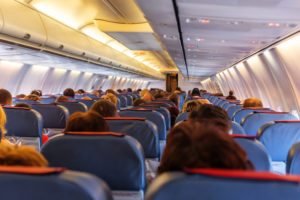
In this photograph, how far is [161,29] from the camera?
7.35m

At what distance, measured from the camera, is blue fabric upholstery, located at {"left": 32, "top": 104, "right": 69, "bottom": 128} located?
5816mm

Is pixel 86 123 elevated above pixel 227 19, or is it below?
below

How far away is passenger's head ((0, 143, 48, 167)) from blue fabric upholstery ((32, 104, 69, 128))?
4.48 metres

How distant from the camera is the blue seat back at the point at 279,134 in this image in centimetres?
352

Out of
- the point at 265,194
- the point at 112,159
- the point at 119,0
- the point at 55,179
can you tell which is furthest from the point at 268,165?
the point at 119,0

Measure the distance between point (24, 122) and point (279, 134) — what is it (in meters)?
3.49

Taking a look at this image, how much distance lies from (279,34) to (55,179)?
6.62m

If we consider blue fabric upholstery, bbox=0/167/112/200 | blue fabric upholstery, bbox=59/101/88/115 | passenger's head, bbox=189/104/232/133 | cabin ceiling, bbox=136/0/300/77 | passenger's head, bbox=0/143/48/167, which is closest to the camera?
blue fabric upholstery, bbox=0/167/112/200

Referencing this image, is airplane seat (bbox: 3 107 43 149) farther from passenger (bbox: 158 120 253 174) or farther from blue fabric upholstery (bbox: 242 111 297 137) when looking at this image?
passenger (bbox: 158 120 253 174)

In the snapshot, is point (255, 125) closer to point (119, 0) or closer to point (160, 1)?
point (160, 1)

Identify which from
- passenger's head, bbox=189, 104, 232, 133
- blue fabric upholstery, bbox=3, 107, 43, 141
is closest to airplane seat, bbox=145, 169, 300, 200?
passenger's head, bbox=189, 104, 232, 133

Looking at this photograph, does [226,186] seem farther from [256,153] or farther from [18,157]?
[256,153]

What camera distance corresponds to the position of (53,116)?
5.88m

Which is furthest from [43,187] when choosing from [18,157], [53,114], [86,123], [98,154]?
[53,114]
